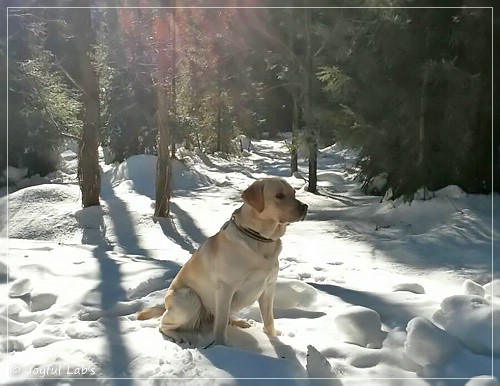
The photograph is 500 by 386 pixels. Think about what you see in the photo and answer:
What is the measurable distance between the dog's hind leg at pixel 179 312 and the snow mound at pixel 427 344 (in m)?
1.25

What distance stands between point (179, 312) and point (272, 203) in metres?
0.86

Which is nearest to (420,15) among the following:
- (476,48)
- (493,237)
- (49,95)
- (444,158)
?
(476,48)

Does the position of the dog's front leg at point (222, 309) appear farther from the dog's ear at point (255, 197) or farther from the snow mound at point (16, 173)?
the snow mound at point (16, 173)

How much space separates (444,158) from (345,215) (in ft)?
6.91

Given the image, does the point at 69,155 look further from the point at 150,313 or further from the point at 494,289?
the point at 494,289

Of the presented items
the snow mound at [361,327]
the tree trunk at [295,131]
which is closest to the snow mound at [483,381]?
the snow mound at [361,327]

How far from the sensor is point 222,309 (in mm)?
3170

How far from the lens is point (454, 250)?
22.8 ft

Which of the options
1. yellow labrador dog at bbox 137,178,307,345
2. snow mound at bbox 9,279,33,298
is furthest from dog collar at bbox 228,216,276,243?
snow mound at bbox 9,279,33,298

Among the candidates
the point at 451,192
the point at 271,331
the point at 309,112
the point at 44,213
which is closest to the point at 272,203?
the point at 271,331

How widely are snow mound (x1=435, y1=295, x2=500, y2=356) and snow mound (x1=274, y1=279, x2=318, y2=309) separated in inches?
40.6

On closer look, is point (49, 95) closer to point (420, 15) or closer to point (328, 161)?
point (420, 15)

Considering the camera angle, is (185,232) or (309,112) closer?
(185,232)

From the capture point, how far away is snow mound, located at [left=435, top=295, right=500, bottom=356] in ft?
10.0
